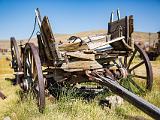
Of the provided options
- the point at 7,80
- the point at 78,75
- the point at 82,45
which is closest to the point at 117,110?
the point at 78,75

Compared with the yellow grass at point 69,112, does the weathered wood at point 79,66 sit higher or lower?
higher

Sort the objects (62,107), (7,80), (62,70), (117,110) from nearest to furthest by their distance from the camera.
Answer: (62,107) < (117,110) < (62,70) < (7,80)

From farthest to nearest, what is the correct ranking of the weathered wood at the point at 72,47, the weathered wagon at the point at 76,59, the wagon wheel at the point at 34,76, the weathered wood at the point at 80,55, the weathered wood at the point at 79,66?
the weathered wood at the point at 72,47 → the weathered wood at the point at 80,55 → the weathered wood at the point at 79,66 → the weathered wagon at the point at 76,59 → the wagon wheel at the point at 34,76

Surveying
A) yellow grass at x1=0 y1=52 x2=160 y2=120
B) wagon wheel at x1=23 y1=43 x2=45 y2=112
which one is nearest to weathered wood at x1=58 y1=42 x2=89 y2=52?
wagon wheel at x1=23 y1=43 x2=45 y2=112

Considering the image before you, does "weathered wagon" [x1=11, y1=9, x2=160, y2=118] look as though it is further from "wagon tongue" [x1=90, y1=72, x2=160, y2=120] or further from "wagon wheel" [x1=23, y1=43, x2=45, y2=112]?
"wagon tongue" [x1=90, y1=72, x2=160, y2=120]

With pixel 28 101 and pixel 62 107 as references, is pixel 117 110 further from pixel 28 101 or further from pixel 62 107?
pixel 28 101

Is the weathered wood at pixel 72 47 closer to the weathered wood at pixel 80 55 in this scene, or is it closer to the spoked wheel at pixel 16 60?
the weathered wood at pixel 80 55

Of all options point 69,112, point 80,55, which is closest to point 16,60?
point 80,55

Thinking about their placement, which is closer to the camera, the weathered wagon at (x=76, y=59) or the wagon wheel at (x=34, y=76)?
the wagon wheel at (x=34, y=76)

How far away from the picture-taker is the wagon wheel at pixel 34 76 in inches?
197

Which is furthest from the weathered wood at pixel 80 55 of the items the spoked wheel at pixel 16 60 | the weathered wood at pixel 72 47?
the spoked wheel at pixel 16 60

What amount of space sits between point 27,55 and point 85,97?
1.58 metres

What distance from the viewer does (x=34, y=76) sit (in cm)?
590

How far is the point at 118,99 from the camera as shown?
239 inches
